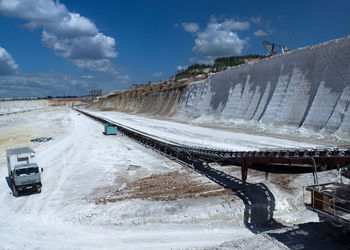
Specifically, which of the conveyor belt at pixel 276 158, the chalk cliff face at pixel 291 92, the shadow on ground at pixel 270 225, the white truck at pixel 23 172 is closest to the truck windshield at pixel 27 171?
the white truck at pixel 23 172

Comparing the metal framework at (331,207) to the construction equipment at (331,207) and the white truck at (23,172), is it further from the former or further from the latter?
the white truck at (23,172)

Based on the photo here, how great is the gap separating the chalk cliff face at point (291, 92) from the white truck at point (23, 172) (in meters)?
23.8

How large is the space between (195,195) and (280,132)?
18425mm

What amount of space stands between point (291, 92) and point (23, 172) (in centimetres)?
2844

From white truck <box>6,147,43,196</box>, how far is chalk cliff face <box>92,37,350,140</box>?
23.8 meters

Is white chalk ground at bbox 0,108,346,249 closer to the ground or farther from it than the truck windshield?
closer to the ground

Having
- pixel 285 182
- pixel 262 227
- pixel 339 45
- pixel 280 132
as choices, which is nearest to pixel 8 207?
pixel 262 227

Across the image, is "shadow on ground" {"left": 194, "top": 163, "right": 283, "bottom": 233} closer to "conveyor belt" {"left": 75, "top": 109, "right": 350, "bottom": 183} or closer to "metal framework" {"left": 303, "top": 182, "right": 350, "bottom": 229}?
"conveyor belt" {"left": 75, "top": 109, "right": 350, "bottom": 183}

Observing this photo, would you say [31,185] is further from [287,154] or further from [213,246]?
[287,154]

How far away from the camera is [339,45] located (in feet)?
90.7

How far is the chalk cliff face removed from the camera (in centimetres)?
2653

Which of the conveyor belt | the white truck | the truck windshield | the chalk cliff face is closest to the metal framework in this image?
the conveyor belt

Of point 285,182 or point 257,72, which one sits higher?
point 257,72

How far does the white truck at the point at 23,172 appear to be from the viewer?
1572 centimetres
